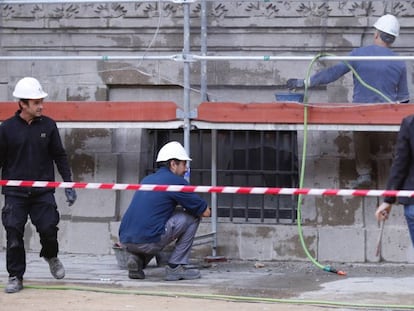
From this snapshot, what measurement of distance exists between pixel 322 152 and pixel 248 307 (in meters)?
2.73

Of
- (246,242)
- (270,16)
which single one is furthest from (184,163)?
(270,16)

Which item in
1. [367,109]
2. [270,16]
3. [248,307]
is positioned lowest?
[248,307]

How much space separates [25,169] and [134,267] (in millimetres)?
1335

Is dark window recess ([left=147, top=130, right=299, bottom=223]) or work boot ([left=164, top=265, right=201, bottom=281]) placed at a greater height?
dark window recess ([left=147, top=130, right=299, bottom=223])

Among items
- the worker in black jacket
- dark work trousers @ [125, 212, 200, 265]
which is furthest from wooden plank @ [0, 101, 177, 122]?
the worker in black jacket

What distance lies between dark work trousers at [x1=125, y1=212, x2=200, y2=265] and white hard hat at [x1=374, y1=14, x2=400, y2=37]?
2.50 m

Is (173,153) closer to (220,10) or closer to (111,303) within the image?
(111,303)

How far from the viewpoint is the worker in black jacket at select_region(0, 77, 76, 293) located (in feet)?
26.5

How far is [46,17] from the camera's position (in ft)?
33.8

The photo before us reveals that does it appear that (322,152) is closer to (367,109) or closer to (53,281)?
(367,109)

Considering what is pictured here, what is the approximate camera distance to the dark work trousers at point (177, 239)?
28.3ft

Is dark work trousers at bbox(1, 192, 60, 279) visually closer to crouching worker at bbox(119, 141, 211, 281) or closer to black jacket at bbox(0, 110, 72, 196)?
black jacket at bbox(0, 110, 72, 196)

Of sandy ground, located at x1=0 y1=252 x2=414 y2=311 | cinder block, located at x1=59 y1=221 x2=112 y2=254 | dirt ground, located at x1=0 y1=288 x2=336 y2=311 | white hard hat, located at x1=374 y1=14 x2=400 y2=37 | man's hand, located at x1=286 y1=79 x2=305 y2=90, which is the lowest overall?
dirt ground, located at x1=0 y1=288 x2=336 y2=311

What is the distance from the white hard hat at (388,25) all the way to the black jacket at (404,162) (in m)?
2.67
